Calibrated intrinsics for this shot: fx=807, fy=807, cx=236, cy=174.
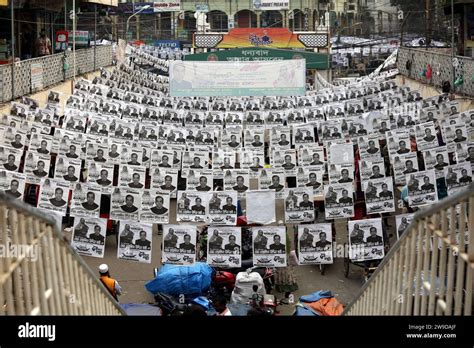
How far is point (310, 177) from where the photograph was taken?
12.8 m

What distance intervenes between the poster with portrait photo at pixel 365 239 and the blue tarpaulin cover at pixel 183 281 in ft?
6.72

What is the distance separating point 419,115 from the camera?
60.9 ft

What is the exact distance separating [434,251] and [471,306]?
437mm

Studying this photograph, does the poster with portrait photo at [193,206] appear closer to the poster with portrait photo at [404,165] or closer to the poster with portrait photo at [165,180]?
the poster with portrait photo at [165,180]

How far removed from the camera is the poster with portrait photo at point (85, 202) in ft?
36.0

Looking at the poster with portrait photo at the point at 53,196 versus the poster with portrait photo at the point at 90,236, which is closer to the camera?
the poster with portrait photo at the point at 90,236

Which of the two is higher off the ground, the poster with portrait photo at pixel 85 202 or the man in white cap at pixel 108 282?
the poster with portrait photo at pixel 85 202

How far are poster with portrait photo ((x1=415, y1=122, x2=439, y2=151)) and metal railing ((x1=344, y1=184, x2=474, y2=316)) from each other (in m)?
8.50

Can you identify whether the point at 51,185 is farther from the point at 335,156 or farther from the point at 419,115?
the point at 419,115

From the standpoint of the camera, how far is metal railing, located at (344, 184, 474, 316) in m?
4.34

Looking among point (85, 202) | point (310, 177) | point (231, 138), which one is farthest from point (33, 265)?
point (231, 138)

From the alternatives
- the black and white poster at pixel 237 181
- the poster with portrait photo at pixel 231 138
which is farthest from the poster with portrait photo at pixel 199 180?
the poster with portrait photo at pixel 231 138

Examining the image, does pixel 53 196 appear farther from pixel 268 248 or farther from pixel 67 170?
pixel 268 248

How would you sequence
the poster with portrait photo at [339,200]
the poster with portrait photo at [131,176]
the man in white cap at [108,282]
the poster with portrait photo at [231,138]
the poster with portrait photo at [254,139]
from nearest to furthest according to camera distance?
1. the man in white cap at [108,282]
2. the poster with portrait photo at [339,200]
3. the poster with portrait photo at [131,176]
4. the poster with portrait photo at [254,139]
5. the poster with portrait photo at [231,138]
